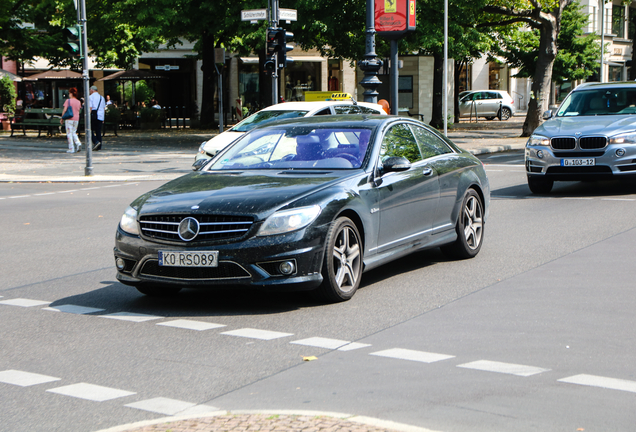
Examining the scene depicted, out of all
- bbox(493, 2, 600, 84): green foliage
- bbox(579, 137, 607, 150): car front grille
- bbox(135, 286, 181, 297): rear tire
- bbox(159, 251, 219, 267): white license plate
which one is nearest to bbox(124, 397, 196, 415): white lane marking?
bbox(159, 251, 219, 267): white license plate

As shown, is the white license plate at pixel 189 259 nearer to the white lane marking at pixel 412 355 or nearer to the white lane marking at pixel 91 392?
the white lane marking at pixel 412 355

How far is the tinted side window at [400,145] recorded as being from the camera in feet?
26.0

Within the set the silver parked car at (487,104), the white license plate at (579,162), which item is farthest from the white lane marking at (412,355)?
the silver parked car at (487,104)

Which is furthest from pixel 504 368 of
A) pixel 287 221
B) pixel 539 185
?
pixel 539 185

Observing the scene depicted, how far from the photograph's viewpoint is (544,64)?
31.5 metres

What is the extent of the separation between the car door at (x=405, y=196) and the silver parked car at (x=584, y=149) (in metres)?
6.46

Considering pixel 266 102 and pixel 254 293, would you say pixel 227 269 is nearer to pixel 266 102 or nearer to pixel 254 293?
pixel 254 293

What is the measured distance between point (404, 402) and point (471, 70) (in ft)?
210

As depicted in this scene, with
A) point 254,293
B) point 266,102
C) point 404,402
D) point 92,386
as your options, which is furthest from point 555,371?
point 266,102

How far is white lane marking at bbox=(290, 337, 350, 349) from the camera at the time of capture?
5672mm

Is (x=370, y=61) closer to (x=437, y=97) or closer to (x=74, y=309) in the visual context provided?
(x=74, y=309)

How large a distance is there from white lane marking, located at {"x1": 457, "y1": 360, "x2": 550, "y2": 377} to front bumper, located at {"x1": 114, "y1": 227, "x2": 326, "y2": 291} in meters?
1.77

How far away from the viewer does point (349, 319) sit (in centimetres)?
644

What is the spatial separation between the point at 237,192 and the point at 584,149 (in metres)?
8.76
